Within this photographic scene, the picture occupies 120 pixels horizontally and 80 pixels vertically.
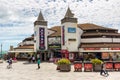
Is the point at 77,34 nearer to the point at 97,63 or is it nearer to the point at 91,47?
the point at 91,47

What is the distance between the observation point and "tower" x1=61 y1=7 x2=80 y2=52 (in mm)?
55156

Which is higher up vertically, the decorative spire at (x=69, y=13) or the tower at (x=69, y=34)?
the decorative spire at (x=69, y=13)

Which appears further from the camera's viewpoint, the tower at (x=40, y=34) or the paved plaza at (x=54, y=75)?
the tower at (x=40, y=34)

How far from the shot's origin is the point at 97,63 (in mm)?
30453

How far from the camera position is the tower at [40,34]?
195ft

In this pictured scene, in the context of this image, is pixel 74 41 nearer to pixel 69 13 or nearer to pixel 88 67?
pixel 69 13

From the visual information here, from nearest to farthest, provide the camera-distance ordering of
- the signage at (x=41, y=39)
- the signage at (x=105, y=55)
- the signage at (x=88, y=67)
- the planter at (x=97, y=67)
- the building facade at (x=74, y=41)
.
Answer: the planter at (x=97, y=67), the signage at (x=88, y=67), the signage at (x=105, y=55), the building facade at (x=74, y=41), the signage at (x=41, y=39)

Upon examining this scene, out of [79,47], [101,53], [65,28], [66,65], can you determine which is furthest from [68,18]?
[66,65]

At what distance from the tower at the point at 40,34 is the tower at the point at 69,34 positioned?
5.76m

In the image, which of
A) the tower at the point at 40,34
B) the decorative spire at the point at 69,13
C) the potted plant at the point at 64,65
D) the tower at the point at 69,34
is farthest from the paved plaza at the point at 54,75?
the tower at the point at 40,34

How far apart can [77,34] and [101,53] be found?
7.71 meters

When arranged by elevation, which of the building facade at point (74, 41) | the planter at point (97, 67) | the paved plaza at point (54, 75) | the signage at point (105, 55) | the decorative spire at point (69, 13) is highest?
the decorative spire at point (69, 13)

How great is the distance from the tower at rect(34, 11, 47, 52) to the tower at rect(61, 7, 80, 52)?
5.76m

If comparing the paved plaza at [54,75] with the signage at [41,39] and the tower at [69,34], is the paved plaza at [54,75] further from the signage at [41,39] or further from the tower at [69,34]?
the signage at [41,39]
